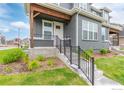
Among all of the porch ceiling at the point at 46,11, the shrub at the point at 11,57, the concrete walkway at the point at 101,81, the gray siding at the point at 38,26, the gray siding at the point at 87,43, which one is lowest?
the concrete walkway at the point at 101,81

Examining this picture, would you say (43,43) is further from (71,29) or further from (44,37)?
(71,29)

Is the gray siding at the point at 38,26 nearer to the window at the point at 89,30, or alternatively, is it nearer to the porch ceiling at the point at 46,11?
the porch ceiling at the point at 46,11

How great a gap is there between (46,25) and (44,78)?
18.2ft

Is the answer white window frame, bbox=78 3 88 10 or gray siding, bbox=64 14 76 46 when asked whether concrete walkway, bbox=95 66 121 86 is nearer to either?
gray siding, bbox=64 14 76 46

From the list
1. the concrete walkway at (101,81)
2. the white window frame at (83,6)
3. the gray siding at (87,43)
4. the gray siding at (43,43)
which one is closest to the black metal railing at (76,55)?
the gray siding at (43,43)

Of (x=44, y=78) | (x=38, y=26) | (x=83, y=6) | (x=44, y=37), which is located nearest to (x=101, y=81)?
(x=44, y=78)

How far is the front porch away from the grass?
139 inches

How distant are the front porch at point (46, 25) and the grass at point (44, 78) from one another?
3.52 metres

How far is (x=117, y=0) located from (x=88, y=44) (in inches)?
246

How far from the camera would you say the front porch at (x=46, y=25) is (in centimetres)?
856

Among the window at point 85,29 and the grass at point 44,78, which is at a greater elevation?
the window at point 85,29

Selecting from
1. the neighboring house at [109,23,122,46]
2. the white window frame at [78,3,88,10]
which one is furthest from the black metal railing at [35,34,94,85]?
the neighboring house at [109,23,122,46]

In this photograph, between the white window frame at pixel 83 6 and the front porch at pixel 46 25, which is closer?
the front porch at pixel 46 25
